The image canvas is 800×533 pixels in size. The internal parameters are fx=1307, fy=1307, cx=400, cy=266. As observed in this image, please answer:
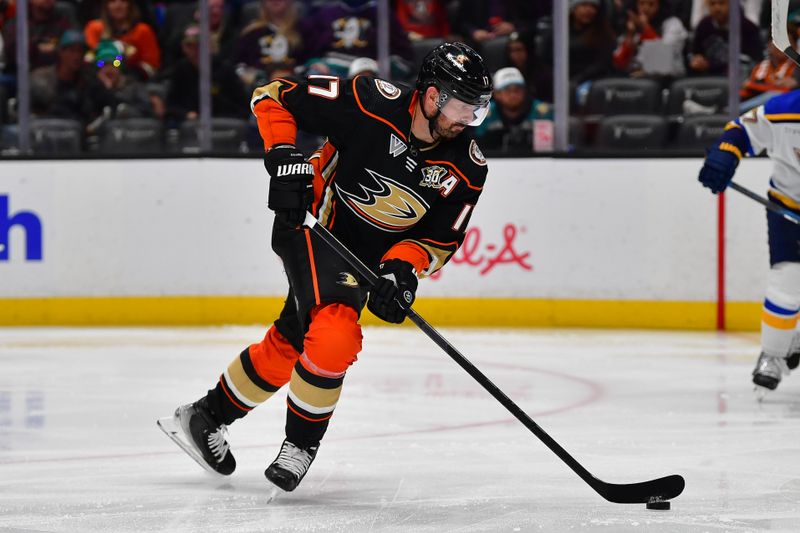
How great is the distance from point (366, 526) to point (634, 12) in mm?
4287

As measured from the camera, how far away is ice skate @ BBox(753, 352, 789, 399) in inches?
171

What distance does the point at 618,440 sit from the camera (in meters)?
3.65

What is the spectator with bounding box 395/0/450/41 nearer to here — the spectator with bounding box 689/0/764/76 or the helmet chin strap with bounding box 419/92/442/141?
the spectator with bounding box 689/0/764/76

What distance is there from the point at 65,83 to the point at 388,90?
399 centimetres

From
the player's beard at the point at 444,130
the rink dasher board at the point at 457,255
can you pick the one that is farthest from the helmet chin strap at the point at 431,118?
the rink dasher board at the point at 457,255

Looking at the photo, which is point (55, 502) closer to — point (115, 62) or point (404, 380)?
point (404, 380)

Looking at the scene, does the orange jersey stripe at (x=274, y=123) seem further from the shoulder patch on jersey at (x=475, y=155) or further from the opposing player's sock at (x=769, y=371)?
the opposing player's sock at (x=769, y=371)

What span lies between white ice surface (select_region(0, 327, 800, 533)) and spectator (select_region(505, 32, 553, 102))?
1.32 m

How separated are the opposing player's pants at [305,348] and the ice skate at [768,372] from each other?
74.2 inches

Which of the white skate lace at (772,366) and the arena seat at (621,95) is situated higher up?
the arena seat at (621,95)

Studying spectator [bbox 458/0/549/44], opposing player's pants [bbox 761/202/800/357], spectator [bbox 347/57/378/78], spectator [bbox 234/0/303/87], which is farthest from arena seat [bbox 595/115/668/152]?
opposing player's pants [bbox 761/202/800/357]

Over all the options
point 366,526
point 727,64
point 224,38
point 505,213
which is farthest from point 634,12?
point 366,526

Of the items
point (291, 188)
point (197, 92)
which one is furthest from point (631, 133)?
point (291, 188)

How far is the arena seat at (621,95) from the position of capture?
20.9 ft
